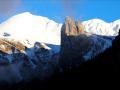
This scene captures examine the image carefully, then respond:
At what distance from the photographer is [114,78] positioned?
19825 centimetres

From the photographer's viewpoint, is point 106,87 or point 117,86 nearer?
point 117,86

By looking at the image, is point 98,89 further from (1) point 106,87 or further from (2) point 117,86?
(2) point 117,86

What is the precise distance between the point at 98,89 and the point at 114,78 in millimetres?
6907

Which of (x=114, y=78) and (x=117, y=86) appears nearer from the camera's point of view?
(x=117, y=86)

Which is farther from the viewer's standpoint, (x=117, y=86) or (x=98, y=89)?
(x=98, y=89)

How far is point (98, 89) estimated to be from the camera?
19938 centimetres

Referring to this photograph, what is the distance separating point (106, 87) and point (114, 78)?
619 cm

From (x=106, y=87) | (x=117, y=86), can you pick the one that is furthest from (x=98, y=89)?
(x=117, y=86)

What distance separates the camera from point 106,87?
193750 millimetres

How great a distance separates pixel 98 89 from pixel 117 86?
18568mm

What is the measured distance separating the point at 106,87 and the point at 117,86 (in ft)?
40.8

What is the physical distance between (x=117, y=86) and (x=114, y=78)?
16713 mm
